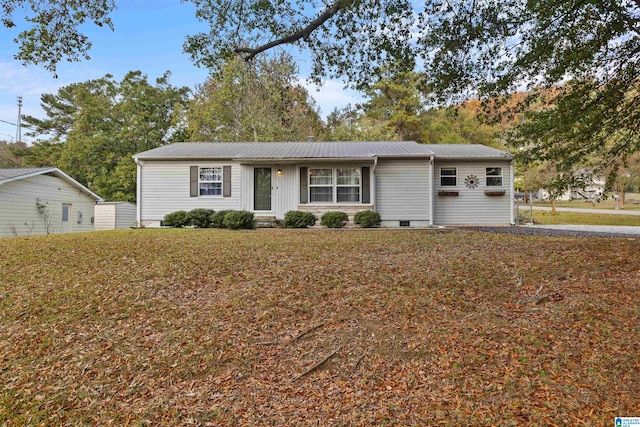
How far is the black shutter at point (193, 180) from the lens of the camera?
1340 centimetres

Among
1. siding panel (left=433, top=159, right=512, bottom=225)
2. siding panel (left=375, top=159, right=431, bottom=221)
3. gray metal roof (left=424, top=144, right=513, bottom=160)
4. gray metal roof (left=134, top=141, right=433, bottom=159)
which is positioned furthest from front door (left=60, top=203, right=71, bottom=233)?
gray metal roof (left=424, top=144, right=513, bottom=160)

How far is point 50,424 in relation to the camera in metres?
2.33

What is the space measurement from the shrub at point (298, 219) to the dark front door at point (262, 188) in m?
1.21

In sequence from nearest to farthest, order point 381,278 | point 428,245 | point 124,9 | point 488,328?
point 488,328, point 381,278, point 124,9, point 428,245

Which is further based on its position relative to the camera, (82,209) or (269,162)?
(82,209)

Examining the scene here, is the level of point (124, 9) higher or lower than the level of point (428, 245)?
higher

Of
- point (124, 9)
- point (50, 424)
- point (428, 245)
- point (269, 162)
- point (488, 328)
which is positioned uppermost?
point (124, 9)

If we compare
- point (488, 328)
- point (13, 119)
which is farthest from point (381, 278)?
point (13, 119)

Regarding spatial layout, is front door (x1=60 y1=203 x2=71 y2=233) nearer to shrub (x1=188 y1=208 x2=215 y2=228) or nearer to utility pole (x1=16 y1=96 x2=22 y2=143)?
shrub (x1=188 y1=208 x2=215 y2=228)

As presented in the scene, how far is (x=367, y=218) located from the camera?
12.1 metres

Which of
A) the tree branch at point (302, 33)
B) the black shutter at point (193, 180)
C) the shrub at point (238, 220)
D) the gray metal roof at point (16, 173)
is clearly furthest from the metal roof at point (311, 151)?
the tree branch at point (302, 33)

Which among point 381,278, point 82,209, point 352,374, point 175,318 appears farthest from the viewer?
point 82,209

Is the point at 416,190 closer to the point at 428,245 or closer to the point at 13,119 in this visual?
the point at 428,245

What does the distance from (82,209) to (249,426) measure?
753 inches
